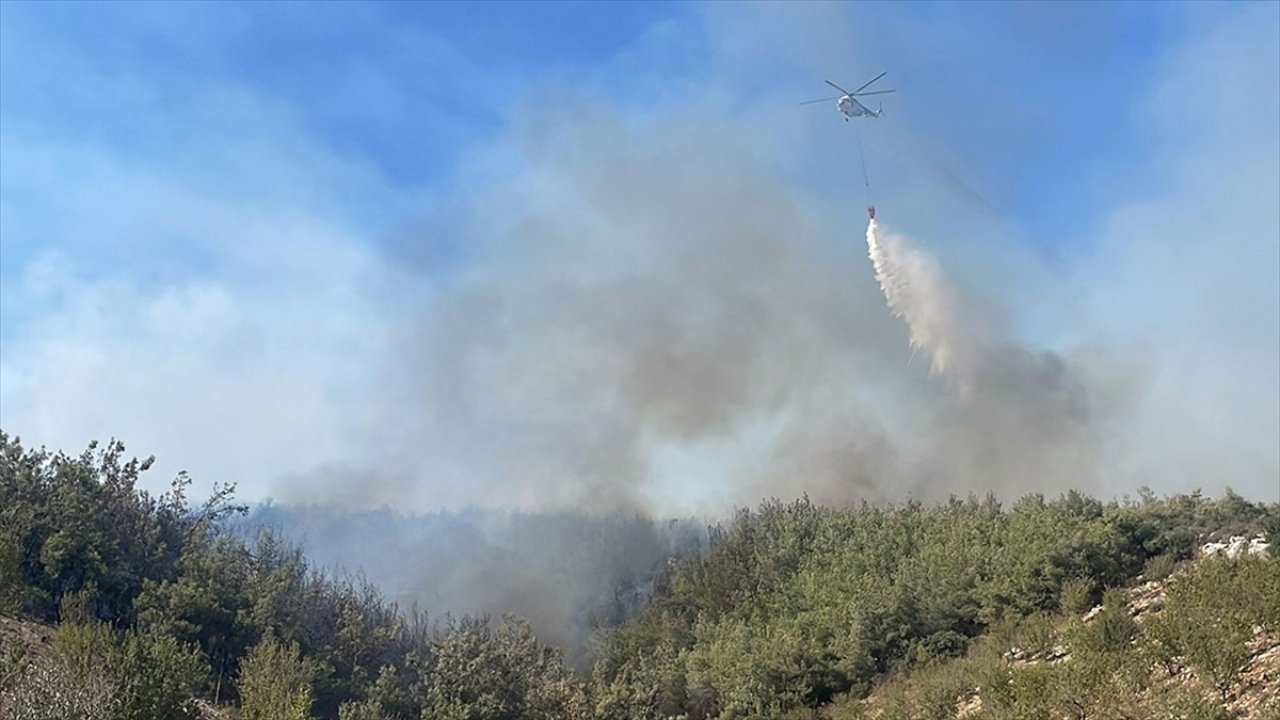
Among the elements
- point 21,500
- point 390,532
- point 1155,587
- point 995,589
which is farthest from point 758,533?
point 21,500

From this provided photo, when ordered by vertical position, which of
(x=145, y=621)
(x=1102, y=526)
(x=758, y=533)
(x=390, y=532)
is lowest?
(x=145, y=621)

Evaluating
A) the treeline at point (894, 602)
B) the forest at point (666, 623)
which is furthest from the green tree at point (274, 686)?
the treeline at point (894, 602)

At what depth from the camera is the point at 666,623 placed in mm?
45031

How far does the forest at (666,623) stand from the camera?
80.8 ft

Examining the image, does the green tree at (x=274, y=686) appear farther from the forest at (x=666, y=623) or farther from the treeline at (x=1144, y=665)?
the treeline at (x=1144, y=665)

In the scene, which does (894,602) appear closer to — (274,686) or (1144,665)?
(1144,665)

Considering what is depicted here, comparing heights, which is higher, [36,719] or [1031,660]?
[1031,660]

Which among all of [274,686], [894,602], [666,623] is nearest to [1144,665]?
[894,602]

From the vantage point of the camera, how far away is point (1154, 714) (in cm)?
1831

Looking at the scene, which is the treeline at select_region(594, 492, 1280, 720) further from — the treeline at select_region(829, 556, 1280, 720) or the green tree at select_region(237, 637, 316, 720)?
the green tree at select_region(237, 637, 316, 720)

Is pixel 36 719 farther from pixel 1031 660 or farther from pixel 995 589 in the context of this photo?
pixel 995 589

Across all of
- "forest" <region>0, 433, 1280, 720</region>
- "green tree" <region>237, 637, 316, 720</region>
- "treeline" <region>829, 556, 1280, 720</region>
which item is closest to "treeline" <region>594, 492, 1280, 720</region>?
"forest" <region>0, 433, 1280, 720</region>

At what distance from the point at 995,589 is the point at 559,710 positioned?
15.4 m

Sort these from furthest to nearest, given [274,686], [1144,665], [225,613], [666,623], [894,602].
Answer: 1. [666,623]
2. [894,602]
3. [225,613]
4. [274,686]
5. [1144,665]
